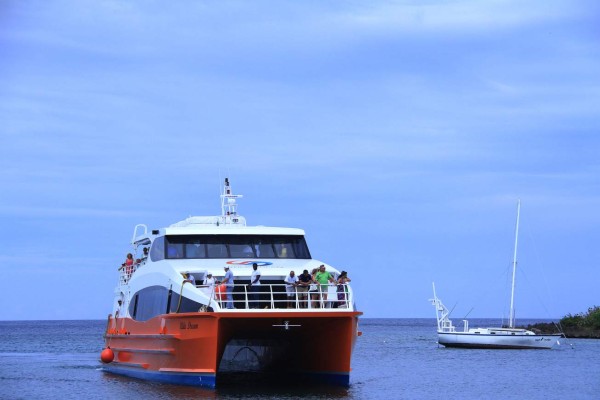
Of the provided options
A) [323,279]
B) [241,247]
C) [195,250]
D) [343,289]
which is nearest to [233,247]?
[241,247]

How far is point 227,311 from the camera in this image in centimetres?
2456

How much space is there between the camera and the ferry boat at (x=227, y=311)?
25.3 meters

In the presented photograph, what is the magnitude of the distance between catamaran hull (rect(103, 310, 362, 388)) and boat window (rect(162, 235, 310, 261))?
2.21 metres

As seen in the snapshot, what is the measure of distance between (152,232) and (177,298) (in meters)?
4.64

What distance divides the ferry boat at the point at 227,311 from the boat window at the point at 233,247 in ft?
0.09

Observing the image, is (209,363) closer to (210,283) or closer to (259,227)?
(210,283)

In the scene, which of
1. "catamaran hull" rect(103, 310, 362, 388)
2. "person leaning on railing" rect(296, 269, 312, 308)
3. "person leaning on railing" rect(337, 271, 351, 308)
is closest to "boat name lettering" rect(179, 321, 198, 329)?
"catamaran hull" rect(103, 310, 362, 388)

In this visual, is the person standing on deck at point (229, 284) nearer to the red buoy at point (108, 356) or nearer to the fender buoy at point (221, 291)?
the fender buoy at point (221, 291)

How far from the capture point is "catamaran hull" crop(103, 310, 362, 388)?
25156 millimetres

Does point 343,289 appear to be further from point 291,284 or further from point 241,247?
point 241,247

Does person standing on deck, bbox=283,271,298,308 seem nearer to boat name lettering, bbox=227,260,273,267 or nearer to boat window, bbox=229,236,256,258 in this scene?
boat name lettering, bbox=227,260,273,267

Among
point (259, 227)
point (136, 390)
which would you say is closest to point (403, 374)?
point (259, 227)

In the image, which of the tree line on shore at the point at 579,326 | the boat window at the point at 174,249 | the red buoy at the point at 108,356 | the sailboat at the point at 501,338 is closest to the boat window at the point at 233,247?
the boat window at the point at 174,249

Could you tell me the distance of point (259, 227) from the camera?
2998 centimetres
